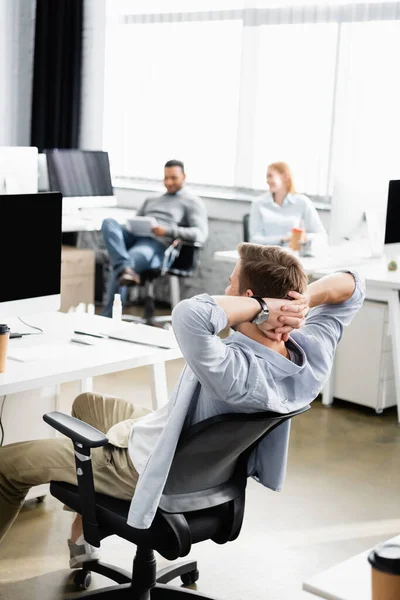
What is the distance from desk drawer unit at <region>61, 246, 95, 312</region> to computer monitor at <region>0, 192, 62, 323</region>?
11.0 feet

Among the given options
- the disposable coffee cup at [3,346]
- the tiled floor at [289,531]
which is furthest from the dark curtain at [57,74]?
the disposable coffee cup at [3,346]

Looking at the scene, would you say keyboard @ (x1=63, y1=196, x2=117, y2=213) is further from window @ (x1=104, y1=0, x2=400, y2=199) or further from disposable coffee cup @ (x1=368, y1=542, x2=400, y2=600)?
disposable coffee cup @ (x1=368, y1=542, x2=400, y2=600)

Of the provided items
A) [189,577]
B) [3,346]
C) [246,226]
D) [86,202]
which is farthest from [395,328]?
[86,202]

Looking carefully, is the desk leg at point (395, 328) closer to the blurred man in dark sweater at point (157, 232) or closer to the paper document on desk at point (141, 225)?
the blurred man in dark sweater at point (157, 232)

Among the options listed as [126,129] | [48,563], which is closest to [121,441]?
[48,563]

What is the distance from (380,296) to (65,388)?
1.70m

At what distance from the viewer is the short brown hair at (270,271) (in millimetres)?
2115

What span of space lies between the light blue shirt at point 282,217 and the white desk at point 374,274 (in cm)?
52

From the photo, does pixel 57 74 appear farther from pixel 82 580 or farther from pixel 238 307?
pixel 238 307

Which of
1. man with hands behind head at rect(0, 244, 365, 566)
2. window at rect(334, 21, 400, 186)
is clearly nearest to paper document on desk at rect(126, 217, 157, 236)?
window at rect(334, 21, 400, 186)

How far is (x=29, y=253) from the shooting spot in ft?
9.82

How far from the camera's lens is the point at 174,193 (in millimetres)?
6445

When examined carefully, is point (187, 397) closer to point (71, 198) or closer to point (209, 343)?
point (209, 343)

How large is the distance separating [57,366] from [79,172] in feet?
13.8
